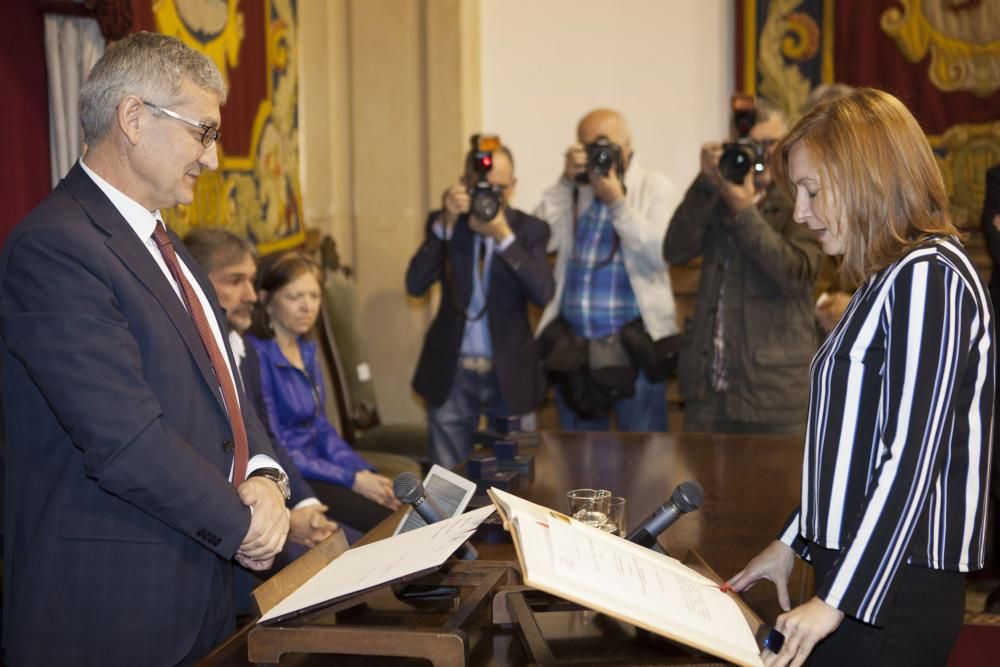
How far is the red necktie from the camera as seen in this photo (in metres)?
1.80

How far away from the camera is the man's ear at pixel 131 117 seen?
173 cm

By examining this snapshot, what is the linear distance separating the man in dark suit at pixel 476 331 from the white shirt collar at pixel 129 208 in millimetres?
2076

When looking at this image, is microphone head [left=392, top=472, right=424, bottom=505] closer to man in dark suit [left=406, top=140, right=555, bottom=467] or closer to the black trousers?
the black trousers

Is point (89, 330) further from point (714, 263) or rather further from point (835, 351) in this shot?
point (714, 263)

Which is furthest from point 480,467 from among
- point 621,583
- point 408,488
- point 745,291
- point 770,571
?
point 745,291

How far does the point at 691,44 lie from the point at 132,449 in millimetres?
4621

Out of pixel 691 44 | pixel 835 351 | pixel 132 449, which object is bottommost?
pixel 132 449

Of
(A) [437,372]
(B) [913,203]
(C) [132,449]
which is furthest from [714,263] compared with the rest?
(C) [132,449]

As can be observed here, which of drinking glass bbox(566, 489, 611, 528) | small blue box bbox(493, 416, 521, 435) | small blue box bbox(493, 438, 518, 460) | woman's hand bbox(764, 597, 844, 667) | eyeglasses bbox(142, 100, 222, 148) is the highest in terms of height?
eyeglasses bbox(142, 100, 222, 148)

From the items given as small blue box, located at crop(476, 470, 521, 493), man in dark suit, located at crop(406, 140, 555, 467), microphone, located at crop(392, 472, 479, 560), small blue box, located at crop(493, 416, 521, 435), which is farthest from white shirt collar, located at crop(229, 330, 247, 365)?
microphone, located at crop(392, 472, 479, 560)

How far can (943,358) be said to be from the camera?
1378 mm

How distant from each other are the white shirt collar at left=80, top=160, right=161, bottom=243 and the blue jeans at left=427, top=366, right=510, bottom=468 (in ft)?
7.12

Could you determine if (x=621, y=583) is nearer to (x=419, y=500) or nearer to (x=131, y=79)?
(x=419, y=500)

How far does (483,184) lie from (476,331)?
524 mm
